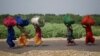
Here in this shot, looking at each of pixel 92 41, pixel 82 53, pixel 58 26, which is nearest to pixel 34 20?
pixel 92 41

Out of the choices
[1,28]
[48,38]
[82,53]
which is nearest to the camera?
[82,53]

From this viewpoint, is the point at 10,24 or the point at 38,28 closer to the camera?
the point at 10,24

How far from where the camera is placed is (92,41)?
902 inches

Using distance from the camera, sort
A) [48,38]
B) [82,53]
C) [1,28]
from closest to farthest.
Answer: [82,53] < [48,38] < [1,28]

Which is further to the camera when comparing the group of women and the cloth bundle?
the group of women

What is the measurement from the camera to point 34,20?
22.8m

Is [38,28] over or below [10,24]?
below

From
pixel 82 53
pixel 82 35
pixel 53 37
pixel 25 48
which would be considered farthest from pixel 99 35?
pixel 82 53

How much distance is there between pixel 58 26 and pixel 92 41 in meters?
7.79

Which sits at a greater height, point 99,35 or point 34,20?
point 34,20

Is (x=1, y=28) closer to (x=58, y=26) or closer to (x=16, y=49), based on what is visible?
(x=58, y=26)

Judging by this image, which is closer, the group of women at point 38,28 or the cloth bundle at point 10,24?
the cloth bundle at point 10,24

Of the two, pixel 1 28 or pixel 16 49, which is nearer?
pixel 16 49

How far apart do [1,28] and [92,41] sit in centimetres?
988
